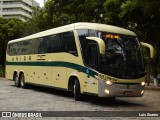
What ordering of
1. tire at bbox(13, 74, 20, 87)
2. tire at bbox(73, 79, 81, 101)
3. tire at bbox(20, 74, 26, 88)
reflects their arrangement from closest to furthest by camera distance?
tire at bbox(73, 79, 81, 101) → tire at bbox(20, 74, 26, 88) → tire at bbox(13, 74, 20, 87)

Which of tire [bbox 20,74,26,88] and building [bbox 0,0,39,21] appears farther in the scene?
building [bbox 0,0,39,21]

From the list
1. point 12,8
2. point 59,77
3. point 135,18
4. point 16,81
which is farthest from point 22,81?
point 12,8

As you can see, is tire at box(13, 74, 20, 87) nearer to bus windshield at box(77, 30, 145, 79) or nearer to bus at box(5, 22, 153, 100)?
bus at box(5, 22, 153, 100)

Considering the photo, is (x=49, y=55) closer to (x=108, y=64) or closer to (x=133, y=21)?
(x=108, y=64)

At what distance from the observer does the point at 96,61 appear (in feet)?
49.6

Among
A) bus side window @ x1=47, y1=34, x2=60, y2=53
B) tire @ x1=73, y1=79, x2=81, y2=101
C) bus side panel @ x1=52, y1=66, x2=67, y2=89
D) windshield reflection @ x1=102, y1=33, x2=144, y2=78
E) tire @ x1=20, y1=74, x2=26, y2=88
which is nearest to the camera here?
windshield reflection @ x1=102, y1=33, x2=144, y2=78

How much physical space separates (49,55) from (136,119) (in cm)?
944

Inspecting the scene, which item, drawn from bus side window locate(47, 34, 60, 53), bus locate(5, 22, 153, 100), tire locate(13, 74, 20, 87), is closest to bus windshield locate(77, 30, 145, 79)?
bus locate(5, 22, 153, 100)

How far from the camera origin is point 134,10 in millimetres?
24422

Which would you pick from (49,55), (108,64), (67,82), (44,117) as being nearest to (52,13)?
(49,55)

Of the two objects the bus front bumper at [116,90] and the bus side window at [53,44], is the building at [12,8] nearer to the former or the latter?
the bus side window at [53,44]

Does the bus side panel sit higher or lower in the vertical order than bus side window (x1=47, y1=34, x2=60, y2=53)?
lower

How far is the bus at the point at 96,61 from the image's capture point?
48.8ft

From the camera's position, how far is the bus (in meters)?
14.9
